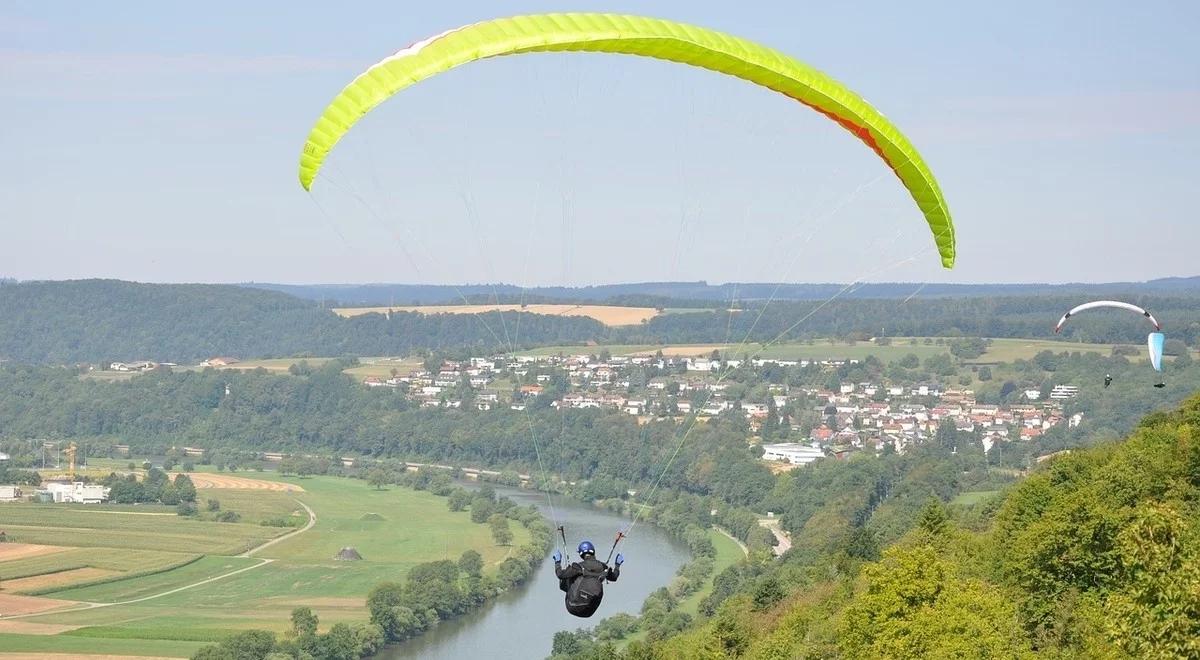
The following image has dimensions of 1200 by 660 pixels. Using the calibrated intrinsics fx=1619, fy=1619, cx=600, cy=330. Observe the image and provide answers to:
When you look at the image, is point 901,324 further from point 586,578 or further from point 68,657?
point 586,578

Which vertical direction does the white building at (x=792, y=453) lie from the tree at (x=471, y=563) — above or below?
above

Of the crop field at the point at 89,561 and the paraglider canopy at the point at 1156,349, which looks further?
the crop field at the point at 89,561

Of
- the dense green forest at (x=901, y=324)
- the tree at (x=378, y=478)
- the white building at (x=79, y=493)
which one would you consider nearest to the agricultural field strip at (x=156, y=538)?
the white building at (x=79, y=493)

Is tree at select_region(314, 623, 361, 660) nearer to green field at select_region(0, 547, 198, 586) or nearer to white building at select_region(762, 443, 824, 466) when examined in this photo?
green field at select_region(0, 547, 198, 586)

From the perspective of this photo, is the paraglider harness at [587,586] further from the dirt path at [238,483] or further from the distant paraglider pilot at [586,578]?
the dirt path at [238,483]

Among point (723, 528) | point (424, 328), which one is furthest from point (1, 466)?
point (424, 328)

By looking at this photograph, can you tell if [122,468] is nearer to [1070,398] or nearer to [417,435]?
[417,435]

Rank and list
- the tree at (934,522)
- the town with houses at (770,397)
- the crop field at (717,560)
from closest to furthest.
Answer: the tree at (934,522) → the crop field at (717,560) → the town with houses at (770,397)
